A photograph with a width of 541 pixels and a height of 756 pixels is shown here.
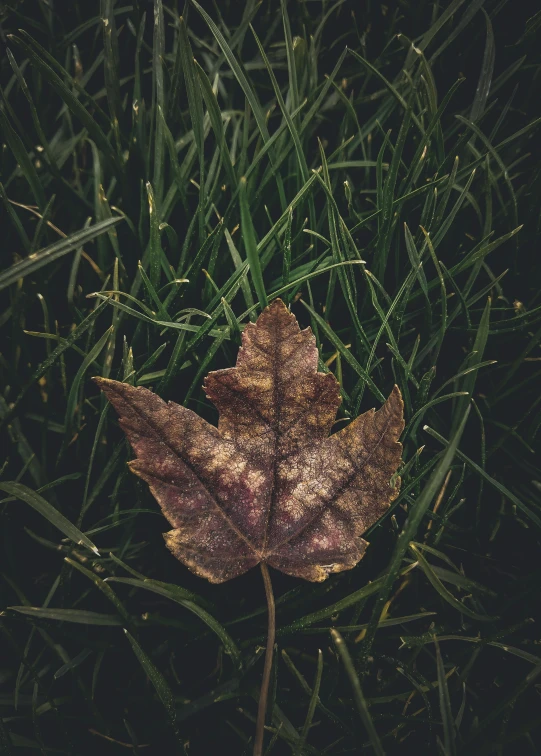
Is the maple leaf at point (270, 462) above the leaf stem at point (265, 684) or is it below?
above

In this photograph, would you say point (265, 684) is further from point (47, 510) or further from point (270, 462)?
point (47, 510)

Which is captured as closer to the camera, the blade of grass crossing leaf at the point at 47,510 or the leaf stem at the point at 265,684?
the leaf stem at the point at 265,684

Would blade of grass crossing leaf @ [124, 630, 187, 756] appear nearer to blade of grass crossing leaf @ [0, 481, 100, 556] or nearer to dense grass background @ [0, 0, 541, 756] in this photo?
dense grass background @ [0, 0, 541, 756]

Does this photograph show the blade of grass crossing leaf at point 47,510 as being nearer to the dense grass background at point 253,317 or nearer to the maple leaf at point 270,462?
the dense grass background at point 253,317

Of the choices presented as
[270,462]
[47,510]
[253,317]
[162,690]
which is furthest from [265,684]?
[253,317]

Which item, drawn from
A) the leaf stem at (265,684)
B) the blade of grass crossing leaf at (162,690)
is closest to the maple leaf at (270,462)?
the leaf stem at (265,684)

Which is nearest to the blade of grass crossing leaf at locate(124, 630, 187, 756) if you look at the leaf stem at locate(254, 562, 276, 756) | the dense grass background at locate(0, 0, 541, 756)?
the dense grass background at locate(0, 0, 541, 756)

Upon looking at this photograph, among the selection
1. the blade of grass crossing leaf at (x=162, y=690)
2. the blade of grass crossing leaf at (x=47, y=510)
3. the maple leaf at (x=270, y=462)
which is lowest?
A: the blade of grass crossing leaf at (x=162, y=690)

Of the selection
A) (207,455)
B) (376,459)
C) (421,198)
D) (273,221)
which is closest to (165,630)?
(207,455)
